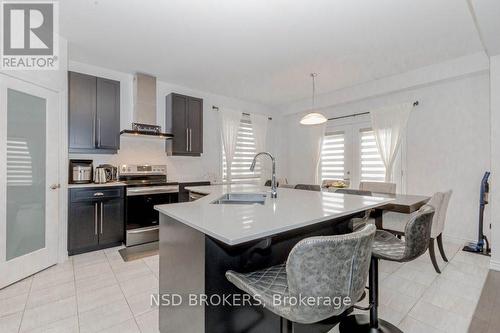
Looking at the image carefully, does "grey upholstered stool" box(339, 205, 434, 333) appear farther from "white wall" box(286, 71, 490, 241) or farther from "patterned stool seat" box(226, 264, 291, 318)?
"white wall" box(286, 71, 490, 241)

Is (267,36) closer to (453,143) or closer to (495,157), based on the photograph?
(495,157)

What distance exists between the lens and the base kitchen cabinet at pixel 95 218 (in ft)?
10.3

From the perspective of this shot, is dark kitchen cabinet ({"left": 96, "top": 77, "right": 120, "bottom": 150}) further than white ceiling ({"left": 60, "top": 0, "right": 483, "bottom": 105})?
Yes

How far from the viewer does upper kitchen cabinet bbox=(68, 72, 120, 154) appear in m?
3.30

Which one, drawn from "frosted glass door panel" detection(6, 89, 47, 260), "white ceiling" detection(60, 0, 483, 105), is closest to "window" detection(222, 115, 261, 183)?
"white ceiling" detection(60, 0, 483, 105)

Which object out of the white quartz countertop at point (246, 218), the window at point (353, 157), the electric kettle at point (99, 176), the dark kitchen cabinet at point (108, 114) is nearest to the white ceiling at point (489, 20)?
the window at point (353, 157)

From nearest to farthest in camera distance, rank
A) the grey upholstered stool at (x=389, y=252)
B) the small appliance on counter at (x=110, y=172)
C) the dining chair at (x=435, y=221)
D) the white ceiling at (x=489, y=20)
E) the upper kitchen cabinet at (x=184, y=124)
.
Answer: the grey upholstered stool at (x=389, y=252) → the white ceiling at (x=489, y=20) → the dining chair at (x=435, y=221) → the small appliance on counter at (x=110, y=172) → the upper kitchen cabinet at (x=184, y=124)

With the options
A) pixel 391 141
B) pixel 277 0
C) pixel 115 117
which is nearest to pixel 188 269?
pixel 277 0

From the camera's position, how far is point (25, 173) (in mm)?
2613

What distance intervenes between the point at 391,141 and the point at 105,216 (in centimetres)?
474

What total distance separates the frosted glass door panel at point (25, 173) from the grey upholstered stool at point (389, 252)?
325 centimetres

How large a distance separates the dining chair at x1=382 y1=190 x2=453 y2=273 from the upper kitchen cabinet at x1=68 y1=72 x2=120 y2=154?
4.00 meters

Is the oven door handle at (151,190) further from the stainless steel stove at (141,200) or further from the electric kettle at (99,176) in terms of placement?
the electric kettle at (99,176)

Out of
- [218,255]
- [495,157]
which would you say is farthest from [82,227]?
[495,157]
